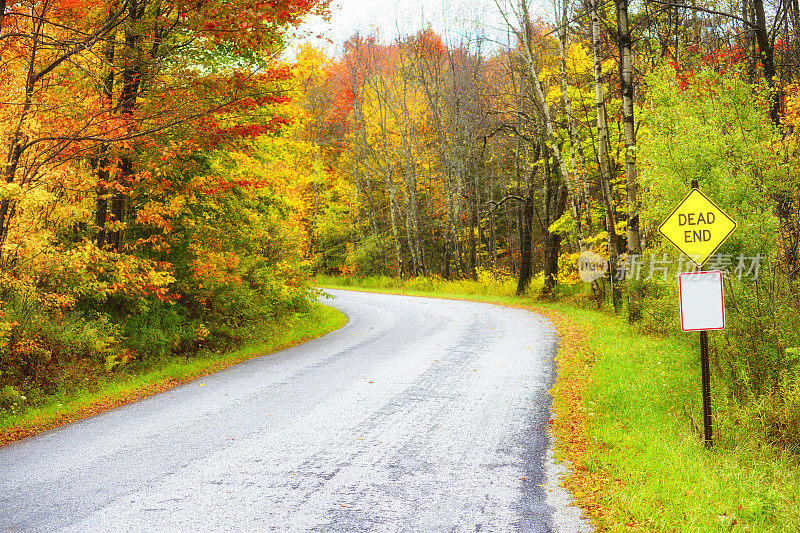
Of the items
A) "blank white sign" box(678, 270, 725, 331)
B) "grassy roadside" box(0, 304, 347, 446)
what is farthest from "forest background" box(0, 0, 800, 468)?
"blank white sign" box(678, 270, 725, 331)

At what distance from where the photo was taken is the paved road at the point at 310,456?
442 cm

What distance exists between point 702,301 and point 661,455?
1617 mm

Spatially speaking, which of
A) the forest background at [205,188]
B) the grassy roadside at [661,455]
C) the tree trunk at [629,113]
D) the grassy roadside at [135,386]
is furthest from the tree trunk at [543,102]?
the grassy roadside at [661,455]

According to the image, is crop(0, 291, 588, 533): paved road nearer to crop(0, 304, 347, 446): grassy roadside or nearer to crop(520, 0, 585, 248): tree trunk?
crop(0, 304, 347, 446): grassy roadside

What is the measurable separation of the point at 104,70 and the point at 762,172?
1071 cm

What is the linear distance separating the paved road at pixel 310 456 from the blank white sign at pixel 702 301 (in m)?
2.01

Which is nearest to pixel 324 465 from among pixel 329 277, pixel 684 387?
pixel 684 387

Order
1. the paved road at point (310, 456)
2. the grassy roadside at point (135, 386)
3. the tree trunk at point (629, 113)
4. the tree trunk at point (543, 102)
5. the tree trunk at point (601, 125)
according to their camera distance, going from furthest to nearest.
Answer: the tree trunk at point (543, 102), the tree trunk at point (601, 125), the tree trunk at point (629, 113), the grassy roadside at point (135, 386), the paved road at point (310, 456)

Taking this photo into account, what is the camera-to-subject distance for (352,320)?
765 inches

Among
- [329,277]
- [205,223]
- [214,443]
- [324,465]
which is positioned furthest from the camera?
[329,277]

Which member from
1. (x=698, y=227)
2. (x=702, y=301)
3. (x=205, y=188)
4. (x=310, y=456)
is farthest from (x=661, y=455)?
(x=205, y=188)

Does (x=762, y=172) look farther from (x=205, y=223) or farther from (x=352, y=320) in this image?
(x=352, y=320)

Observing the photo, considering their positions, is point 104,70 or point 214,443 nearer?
point 214,443

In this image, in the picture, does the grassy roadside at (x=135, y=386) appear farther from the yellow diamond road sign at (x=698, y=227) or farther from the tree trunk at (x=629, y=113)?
the tree trunk at (x=629, y=113)
